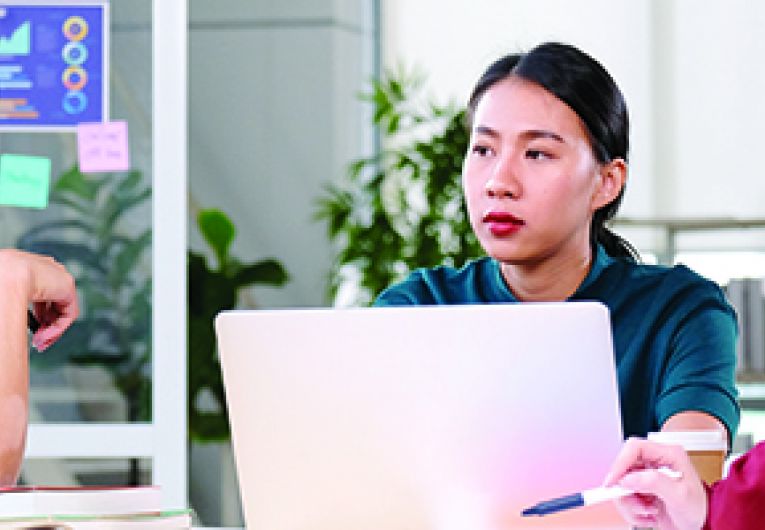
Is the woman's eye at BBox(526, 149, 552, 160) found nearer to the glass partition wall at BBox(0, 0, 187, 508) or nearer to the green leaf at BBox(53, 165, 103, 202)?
the glass partition wall at BBox(0, 0, 187, 508)

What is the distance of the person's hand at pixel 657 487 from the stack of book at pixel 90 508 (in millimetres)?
373

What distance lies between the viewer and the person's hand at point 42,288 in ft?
4.22

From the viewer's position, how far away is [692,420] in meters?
1.54

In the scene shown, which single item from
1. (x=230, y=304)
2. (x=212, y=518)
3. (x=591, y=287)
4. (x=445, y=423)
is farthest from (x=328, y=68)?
(x=445, y=423)

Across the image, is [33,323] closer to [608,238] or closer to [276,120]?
[608,238]

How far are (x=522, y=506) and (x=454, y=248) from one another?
2879 mm

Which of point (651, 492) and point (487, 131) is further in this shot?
point (487, 131)

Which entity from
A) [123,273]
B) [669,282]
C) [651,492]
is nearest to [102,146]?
[123,273]

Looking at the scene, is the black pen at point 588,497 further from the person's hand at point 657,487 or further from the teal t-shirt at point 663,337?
the teal t-shirt at point 663,337

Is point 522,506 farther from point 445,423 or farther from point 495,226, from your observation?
point 495,226

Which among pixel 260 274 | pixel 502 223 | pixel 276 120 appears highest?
pixel 276 120

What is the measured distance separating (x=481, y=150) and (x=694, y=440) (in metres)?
0.63

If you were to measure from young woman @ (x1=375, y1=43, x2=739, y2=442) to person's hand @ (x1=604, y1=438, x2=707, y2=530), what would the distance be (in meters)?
0.48

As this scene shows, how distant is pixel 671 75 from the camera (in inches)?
190
